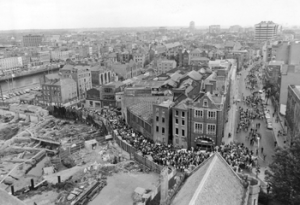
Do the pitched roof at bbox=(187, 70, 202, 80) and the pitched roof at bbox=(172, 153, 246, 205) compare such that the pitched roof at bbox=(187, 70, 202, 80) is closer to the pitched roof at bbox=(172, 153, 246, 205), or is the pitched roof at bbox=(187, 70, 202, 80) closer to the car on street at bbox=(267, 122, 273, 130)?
the car on street at bbox=(267, 122, 273, 130)

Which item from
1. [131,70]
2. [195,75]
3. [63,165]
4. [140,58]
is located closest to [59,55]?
[140,58]

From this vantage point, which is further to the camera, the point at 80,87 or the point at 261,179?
the point at 80,87

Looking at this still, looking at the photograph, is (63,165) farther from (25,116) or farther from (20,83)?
(20,83)

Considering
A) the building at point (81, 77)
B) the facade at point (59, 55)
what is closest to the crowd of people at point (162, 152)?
the building at point (81, 77)

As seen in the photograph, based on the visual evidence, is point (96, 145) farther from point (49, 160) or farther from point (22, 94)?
point (22, 94)

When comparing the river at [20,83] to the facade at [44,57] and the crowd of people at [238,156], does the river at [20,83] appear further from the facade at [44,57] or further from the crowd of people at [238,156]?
the crowd of people at [238,156]

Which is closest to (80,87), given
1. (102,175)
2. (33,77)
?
(102,175)

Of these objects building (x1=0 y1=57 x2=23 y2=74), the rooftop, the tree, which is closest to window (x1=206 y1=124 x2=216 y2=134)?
the rooftop
